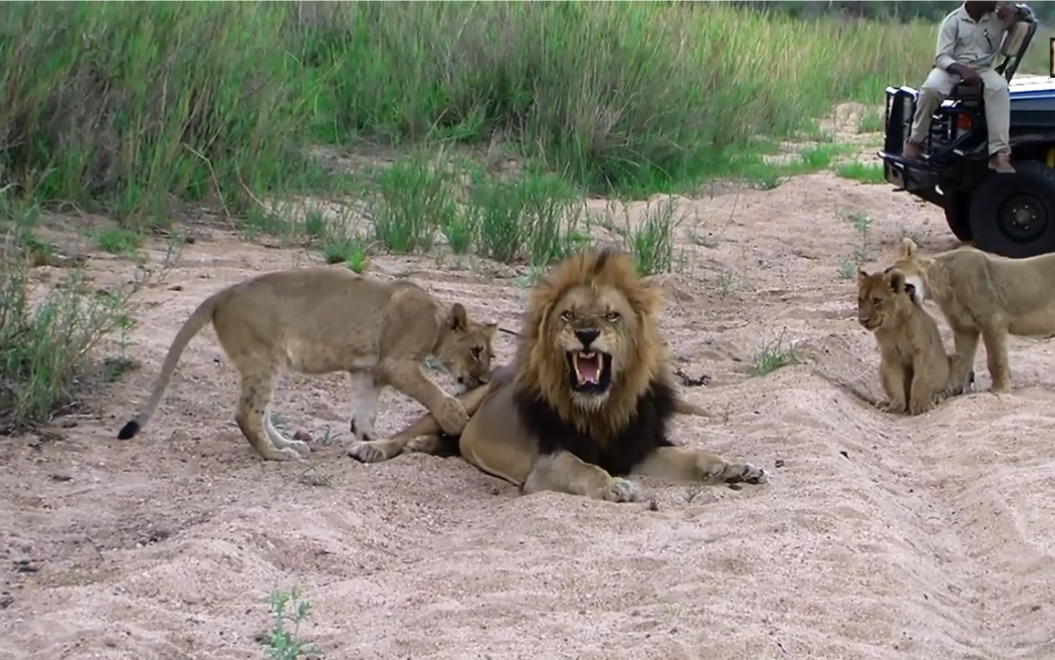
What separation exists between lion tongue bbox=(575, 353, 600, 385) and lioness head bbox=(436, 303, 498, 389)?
0.97 m

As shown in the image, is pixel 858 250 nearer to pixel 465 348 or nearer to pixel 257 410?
pixel 465 348

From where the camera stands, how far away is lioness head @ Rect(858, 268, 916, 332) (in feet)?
28.8

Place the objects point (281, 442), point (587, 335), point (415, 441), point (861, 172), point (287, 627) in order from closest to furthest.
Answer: point (287, 627) → point (587, 335) → point (281, 442) → point (415, 441) → point (861, 172)

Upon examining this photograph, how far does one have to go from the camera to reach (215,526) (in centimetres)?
599

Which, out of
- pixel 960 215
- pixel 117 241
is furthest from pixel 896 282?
pixel 960 215

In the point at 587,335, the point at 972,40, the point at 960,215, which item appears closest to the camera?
the point at 587,335

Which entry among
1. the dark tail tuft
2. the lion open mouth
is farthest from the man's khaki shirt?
the dark tail tuft

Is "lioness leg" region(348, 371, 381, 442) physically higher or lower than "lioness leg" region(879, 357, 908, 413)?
higher

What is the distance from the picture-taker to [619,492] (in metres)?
6.55

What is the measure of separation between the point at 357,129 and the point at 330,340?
8320mm

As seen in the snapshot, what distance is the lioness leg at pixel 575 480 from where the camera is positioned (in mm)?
6570

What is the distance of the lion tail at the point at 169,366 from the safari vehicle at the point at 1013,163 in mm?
7502

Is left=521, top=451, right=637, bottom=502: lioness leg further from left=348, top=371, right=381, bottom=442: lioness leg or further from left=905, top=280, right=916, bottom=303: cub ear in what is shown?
left=905, top=280, right=916, bottom=303: cub ear

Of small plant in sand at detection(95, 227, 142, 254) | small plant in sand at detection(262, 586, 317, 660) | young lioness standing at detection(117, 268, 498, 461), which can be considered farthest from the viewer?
small plant in sand at detection(95, 227, 142, 254)
